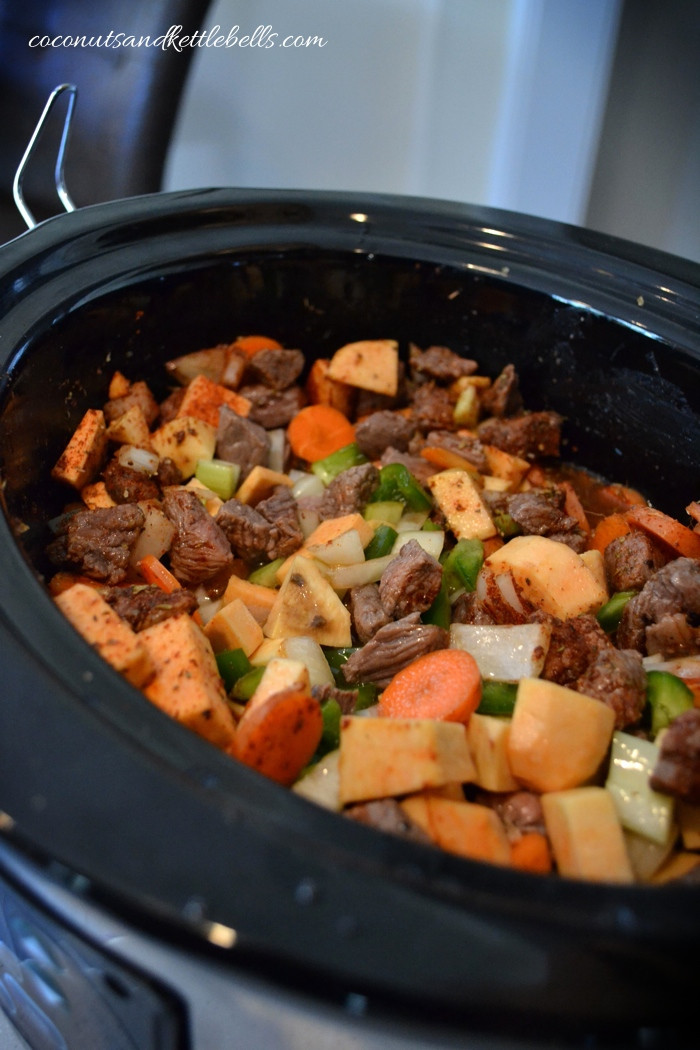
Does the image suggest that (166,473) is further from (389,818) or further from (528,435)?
(389,818)

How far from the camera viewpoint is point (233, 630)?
1.39 m

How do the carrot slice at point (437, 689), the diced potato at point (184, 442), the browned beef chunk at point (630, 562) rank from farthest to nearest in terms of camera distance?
the diced potato at point (184, 442) < the browned beef chunk at point (630, 562) < the carrot slice at point (437, 689)

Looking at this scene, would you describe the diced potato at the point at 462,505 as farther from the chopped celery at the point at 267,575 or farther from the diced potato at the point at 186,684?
the diced potato at the point at 186,684

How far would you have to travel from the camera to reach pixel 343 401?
6.59 ft

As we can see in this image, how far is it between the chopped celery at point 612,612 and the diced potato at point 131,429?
3.23ft

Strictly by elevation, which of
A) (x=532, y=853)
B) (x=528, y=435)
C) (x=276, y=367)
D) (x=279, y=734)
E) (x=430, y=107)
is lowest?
(x=532, y=853)

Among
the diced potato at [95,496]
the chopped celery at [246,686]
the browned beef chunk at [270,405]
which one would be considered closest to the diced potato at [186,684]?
the chopped celery at [246,686]

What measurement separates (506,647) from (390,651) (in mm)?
196

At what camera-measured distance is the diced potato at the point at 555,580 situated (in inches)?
60.8

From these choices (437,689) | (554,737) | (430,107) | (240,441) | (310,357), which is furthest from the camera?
(430,107)

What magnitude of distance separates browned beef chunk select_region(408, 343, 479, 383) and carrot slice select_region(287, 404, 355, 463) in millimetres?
228

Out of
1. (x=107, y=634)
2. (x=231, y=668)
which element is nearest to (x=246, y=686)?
(x=231, y=668)

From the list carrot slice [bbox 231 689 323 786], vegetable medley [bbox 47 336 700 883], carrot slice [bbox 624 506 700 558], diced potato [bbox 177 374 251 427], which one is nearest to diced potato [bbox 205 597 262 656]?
vegetable medley [bbox 47 336 700 883]

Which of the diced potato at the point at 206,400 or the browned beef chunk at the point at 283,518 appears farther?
the diced potato at the point at 206,400
